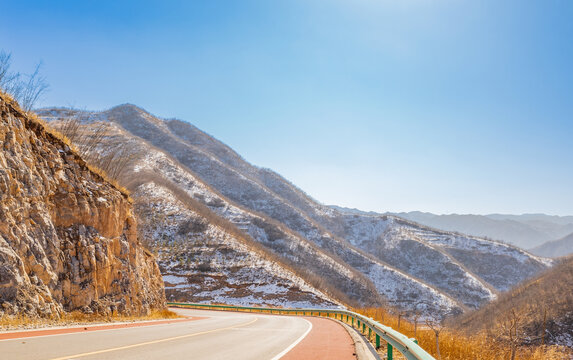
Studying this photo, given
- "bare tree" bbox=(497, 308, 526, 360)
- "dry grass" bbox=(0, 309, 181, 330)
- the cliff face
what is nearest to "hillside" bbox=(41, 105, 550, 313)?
the cliff face

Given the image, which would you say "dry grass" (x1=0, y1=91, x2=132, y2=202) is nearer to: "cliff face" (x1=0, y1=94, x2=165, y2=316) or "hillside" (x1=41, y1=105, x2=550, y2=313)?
"cliff face" (x1=0, y1=94, x2=165, y2=316)

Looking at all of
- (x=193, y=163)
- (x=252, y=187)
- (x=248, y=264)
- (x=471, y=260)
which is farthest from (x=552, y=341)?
(x=193, y=163)

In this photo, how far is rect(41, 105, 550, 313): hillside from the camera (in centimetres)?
8819

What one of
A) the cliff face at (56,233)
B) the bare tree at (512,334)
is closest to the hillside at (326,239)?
the cliff face at (56,233)

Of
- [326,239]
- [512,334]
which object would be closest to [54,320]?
[512,334]

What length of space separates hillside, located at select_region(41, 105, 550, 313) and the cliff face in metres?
38.2

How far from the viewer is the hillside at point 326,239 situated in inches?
3472

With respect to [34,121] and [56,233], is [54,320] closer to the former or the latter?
[56,233]

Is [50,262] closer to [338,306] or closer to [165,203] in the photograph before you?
[338,306]

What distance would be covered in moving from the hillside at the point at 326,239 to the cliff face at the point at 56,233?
125 feet

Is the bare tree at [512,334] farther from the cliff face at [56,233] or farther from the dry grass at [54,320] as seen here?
the cliff face at [56,233]

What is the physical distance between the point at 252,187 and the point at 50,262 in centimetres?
13670

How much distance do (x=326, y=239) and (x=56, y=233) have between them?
114m

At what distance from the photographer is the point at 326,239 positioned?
4847 inches
